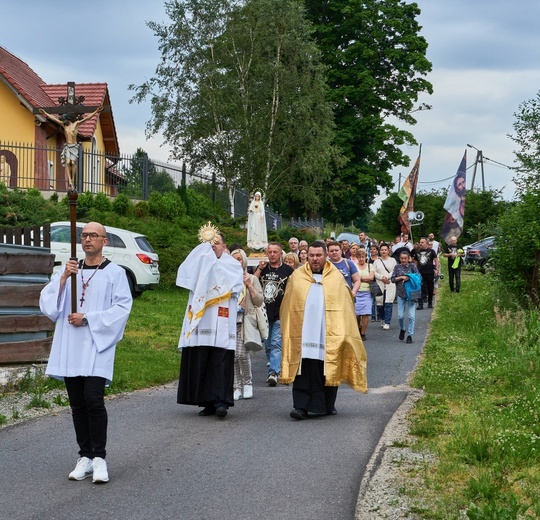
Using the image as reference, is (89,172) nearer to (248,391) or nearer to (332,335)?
(248,391)

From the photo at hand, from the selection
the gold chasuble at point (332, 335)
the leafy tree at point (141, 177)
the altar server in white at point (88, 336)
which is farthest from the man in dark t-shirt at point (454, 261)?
the altar server in white at point (88, 336)

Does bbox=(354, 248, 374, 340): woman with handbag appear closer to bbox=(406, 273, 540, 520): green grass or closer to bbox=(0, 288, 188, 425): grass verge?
bbox=(406, 273, 540, 520): green grass

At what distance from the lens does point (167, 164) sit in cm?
3381

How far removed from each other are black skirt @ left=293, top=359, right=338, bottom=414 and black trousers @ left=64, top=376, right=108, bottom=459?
3.31 metres

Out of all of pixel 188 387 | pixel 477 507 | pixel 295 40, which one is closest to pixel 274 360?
pixel 188 387

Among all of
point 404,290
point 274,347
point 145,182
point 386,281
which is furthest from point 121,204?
point 274,347

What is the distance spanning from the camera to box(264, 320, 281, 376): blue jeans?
1322 centimetres

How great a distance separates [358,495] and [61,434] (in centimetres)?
330

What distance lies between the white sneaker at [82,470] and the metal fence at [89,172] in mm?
22249

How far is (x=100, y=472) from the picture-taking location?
7211 millimetres

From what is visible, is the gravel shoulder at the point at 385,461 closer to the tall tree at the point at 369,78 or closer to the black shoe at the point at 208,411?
the black shoe at the point at 208,411

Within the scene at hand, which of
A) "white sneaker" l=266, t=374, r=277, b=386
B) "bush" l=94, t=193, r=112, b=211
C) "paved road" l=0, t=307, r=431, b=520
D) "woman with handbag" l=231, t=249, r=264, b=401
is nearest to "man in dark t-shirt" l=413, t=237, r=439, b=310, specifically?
"bush" l=94, t=193, r=112, b=211

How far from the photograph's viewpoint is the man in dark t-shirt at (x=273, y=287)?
43.0ft

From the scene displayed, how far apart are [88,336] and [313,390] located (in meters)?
3.62
